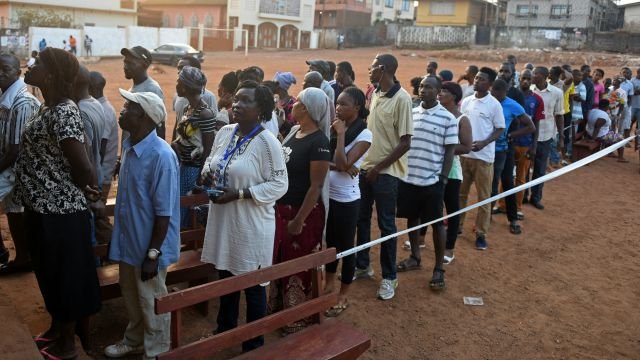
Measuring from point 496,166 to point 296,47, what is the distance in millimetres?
45810

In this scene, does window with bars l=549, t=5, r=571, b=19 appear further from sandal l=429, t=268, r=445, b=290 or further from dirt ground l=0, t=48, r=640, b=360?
sandal l=429, t=268, r=445, b=290

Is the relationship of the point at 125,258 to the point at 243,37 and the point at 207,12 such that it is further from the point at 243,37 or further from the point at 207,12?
the point at 207,12

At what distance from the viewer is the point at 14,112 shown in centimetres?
434

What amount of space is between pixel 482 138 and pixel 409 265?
1730 millimetres

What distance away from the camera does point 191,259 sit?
4.55 m

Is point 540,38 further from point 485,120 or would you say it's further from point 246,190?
point 246,190

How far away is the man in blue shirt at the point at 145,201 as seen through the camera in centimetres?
334

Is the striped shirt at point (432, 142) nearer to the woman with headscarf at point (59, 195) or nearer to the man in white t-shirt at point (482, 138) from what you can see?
the man in white t-shirt at point (482, 138)

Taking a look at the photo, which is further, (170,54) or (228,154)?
(170,54)

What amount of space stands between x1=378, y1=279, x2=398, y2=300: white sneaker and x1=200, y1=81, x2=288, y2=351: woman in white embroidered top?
1767mm

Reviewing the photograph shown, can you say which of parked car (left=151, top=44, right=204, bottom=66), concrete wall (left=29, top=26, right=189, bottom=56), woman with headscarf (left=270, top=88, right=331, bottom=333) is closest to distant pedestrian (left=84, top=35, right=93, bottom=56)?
concrete wall (left=29, top=26, right=189, bottom=56)

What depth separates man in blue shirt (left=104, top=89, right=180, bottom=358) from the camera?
11.0 ft

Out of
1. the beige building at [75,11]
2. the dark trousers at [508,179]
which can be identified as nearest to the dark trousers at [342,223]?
the dark trousers at [508,179]

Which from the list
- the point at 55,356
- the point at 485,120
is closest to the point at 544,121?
the point at 485,120
